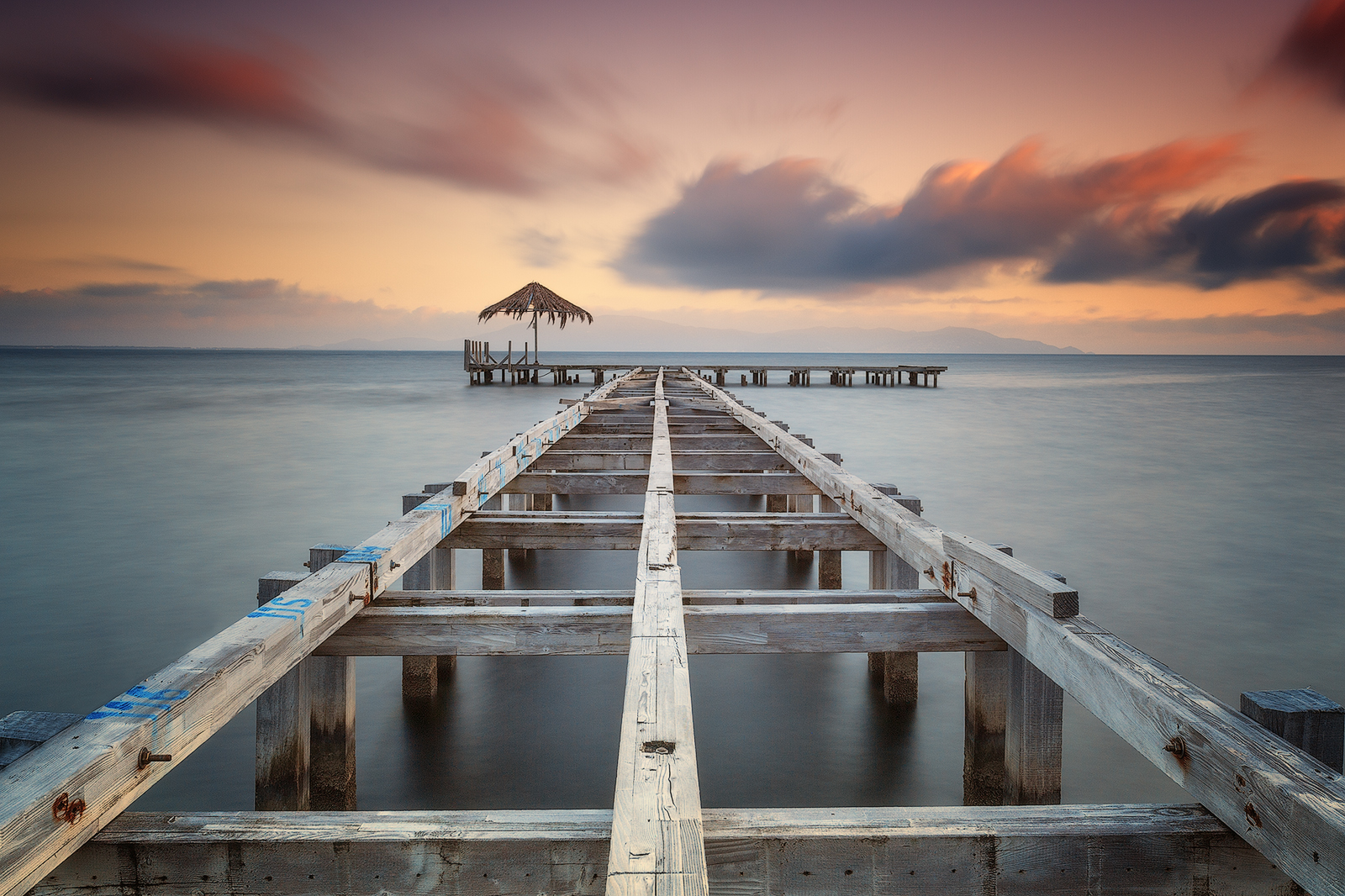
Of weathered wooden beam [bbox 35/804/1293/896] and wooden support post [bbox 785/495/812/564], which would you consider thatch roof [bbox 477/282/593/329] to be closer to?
wooden support post [bbox 785/495/812/564]

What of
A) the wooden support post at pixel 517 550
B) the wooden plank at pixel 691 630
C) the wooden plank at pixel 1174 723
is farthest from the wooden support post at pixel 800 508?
the wooden plank at pixel 691 630

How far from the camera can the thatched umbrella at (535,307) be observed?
33897mm

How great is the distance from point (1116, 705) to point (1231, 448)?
59.5 feet

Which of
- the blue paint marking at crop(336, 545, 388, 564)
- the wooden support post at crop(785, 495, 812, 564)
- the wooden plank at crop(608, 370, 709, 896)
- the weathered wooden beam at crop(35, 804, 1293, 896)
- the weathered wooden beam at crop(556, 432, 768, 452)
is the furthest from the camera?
the wooden support post at crop(785, 495, 812, 564)

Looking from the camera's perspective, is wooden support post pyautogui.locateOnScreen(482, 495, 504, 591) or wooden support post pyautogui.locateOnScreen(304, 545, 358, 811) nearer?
wooden support post pyautogui.locateOnScreen(304, 545, 358, 811)

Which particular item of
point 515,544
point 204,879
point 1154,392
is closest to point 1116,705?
point 204,879

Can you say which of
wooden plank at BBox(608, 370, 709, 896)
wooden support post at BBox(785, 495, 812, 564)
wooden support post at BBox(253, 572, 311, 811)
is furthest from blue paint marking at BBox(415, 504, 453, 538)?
wooden support post at BBox(785, 495, 812, 564)

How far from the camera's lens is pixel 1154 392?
3769cm

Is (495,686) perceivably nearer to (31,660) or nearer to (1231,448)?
(31,660)

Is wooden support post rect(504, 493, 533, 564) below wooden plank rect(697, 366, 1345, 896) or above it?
below

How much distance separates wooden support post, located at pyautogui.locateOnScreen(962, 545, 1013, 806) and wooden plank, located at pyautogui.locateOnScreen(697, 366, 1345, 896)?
21.4 inches

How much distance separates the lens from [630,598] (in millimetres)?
2576

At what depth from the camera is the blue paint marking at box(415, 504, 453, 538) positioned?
3.43 m

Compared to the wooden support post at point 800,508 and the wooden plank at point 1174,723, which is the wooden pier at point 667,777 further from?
the wooden support post at point 800,508
